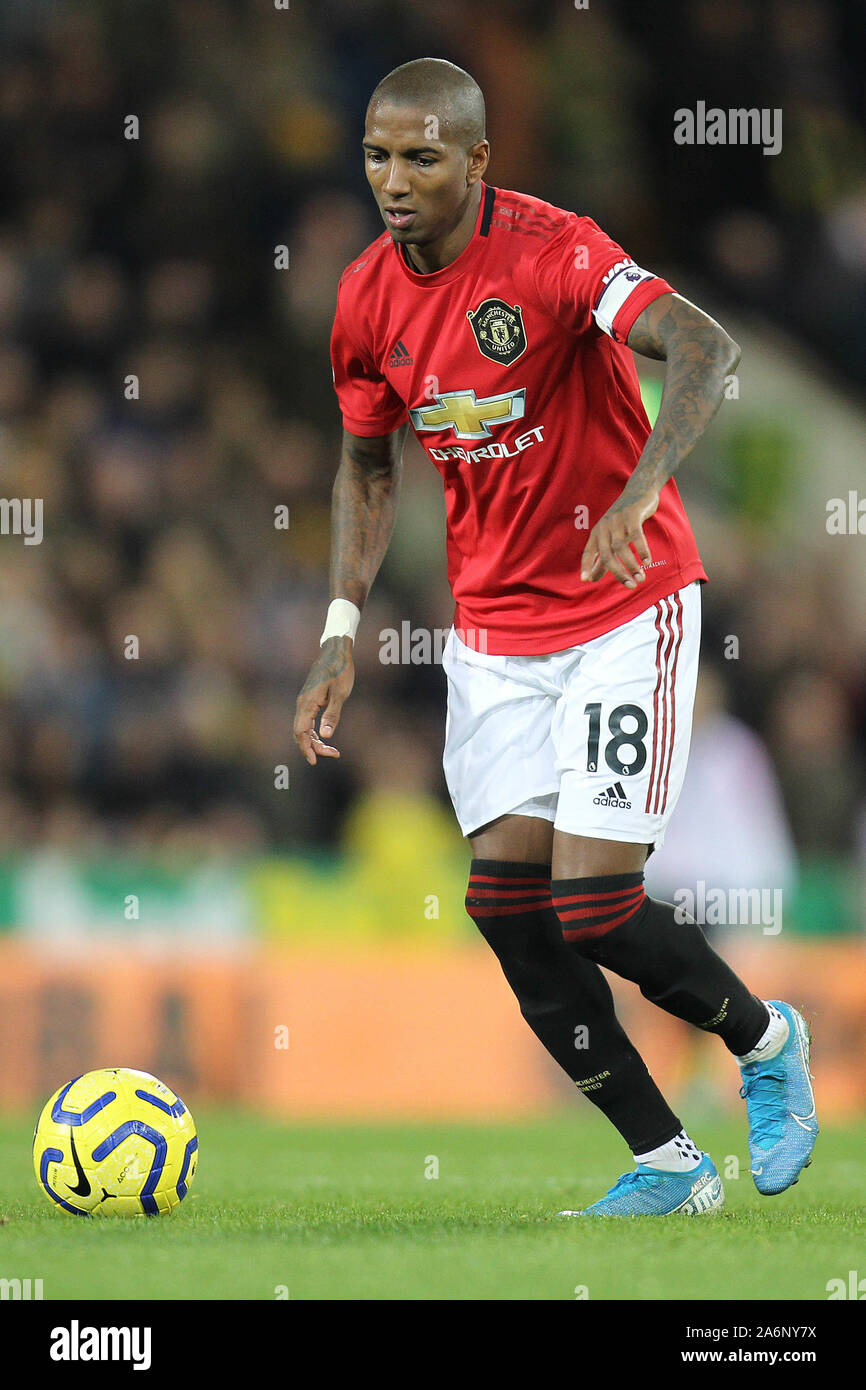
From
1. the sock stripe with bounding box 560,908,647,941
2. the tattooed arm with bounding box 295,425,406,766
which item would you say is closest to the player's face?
the tattooed arm with bounding box 295,425,406,766

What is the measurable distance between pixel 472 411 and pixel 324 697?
0.80m

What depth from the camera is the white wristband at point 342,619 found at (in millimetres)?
4945

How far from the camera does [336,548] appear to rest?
5.16 m

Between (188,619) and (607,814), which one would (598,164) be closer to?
(188,619)

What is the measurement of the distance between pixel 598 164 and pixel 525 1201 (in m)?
10.2

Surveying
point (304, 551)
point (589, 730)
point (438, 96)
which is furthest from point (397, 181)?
point (304, 551)

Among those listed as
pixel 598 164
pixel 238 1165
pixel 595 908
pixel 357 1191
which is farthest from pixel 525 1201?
pixel 598 164

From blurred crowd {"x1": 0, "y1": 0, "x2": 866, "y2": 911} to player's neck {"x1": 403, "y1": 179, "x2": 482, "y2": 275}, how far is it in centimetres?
597

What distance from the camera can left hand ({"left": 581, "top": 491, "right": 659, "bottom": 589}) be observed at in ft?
12.4

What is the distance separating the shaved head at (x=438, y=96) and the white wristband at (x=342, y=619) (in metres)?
1.24

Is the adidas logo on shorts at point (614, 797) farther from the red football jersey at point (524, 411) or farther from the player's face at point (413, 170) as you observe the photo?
the player's face at point (413, 170)

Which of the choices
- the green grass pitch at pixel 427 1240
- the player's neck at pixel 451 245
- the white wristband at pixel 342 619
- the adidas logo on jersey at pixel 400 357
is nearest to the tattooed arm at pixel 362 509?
the white wristband at pixel 342 619

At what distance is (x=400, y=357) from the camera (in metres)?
4.71

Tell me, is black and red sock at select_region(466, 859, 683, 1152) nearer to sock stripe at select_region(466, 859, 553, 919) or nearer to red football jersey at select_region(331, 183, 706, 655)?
sock stripe at select_region(466, 859, 553, 919)
